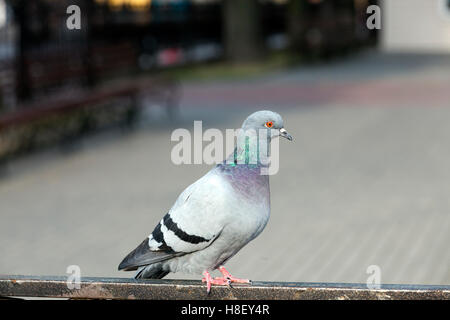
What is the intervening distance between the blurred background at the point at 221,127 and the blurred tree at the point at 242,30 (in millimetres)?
40

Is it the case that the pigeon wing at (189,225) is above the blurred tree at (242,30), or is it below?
above

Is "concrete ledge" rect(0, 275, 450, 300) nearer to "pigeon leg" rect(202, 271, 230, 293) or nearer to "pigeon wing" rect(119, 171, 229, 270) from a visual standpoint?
"pigeon leg" rect(202, 271, 230, 293)

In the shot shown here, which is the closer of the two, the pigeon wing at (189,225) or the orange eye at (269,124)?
the orange eye at (269,124)

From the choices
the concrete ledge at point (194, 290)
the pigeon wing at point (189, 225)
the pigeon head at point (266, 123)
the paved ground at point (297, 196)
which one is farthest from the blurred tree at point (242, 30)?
the pigeon head at point (266, 123)

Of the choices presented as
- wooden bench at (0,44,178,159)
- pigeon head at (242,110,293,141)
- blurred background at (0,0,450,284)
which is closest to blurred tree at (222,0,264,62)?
blurred background at (0,0,450,284)

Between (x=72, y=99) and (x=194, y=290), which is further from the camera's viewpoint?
(x=72, y=99)

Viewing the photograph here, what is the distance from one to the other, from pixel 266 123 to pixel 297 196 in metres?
6.62

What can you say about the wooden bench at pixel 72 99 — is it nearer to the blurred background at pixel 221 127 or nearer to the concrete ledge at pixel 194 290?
the blurred background at pixel 221 127

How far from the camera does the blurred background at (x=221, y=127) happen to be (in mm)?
6703

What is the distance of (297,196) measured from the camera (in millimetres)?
8695

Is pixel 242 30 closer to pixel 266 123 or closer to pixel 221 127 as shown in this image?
pixel 221 127

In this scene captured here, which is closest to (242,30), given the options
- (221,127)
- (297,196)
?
(221,127)

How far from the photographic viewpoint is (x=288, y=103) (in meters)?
16.4

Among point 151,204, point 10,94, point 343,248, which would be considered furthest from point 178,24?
point 343,248
